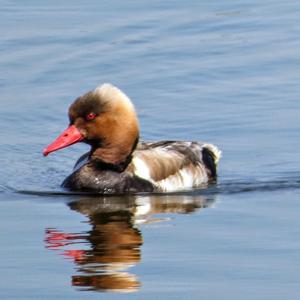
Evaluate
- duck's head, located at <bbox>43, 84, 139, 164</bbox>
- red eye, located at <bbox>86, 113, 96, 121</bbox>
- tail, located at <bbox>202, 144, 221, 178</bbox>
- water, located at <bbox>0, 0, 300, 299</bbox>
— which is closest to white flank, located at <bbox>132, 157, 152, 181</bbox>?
duck's head, located at <bbox>43, 84, 139, 164</bbox>

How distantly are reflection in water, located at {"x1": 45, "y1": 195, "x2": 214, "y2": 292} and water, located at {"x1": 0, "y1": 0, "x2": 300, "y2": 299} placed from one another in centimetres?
2

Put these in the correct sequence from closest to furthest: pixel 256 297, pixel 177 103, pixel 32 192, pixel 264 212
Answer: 1. pixel 256 297
2. pixel 264 212
3. pixel 32 192
4. pixel 177 103

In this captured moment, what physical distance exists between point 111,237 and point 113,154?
282 cm

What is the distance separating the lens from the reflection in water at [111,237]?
1154cm

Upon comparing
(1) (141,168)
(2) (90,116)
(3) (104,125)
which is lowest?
(1) (141,168)

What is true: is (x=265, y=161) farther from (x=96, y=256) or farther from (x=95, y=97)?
(x=96, y=256)

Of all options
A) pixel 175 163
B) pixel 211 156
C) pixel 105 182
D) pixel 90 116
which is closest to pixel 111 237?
pixel 105 182

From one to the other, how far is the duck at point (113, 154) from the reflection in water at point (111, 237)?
1.09 feet

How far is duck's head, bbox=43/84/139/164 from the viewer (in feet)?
51.5

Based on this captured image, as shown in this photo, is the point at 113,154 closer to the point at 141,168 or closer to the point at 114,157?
the point at 114,157

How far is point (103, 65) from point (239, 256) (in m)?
9.03

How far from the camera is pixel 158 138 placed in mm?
17922

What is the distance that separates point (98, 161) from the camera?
1599 centimetres

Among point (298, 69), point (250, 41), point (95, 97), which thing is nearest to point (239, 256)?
point (95, 97)
